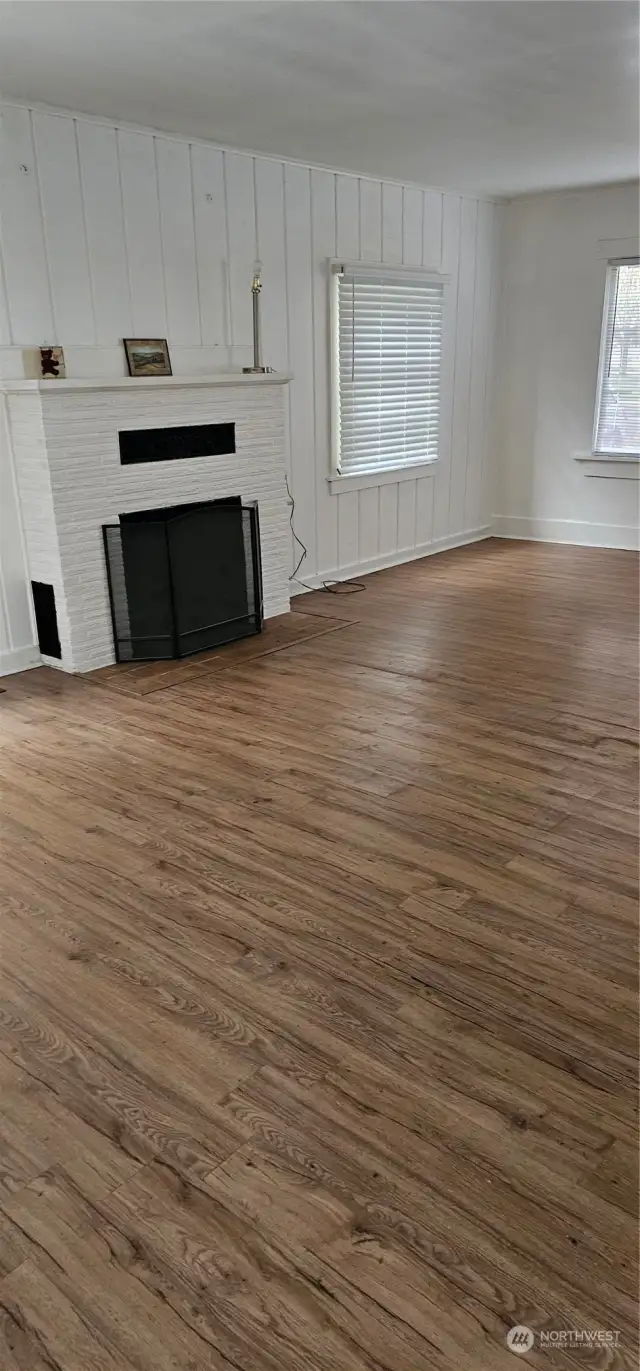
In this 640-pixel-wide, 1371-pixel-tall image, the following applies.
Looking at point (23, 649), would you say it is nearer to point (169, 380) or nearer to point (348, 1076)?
point (169, 380)

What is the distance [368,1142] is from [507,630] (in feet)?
11.8

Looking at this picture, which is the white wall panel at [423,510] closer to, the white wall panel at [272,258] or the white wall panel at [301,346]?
the white wall panel at [301,346]

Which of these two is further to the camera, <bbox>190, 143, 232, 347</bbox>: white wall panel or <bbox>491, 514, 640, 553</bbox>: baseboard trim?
<bbox>491, 514, 640, 553</bbox>: baseboard trim

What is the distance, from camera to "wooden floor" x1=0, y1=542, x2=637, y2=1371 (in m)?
1.43

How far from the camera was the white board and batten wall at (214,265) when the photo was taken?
4.09 meters

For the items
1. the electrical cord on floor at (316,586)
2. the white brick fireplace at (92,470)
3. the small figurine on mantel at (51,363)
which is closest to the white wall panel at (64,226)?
the small figurine on mantel at (51,363)

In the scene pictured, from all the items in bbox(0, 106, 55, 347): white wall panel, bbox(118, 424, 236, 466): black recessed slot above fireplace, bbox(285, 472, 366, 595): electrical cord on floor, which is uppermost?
bbox(0, 106, 55, 347): white wall panel

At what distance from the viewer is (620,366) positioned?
694 cm

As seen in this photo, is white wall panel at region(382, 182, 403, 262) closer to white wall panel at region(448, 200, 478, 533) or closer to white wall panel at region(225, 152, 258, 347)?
white wall panel at region(448, 200, 478, 533)

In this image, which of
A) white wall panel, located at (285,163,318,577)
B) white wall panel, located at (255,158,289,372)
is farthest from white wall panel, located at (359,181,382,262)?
white wall panel, located at (255,158,289,372)

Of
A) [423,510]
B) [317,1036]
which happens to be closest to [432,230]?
[423,510]

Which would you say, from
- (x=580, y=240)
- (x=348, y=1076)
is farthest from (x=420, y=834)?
(x=580, y=240)

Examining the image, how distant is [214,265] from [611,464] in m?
3.56

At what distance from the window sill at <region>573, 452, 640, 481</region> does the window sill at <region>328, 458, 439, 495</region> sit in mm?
1201
